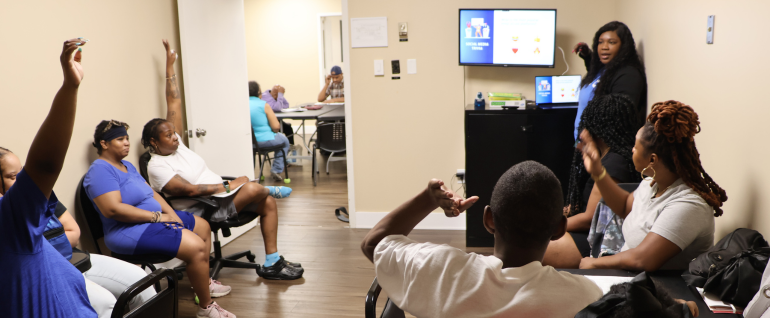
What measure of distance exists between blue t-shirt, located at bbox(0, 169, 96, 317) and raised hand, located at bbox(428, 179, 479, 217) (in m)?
0.82

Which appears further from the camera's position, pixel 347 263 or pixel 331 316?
pixel 347 263

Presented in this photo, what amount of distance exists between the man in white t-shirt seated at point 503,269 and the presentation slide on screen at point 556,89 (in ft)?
8.84

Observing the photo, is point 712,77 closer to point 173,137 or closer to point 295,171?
point 173,137

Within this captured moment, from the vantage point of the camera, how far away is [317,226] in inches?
167

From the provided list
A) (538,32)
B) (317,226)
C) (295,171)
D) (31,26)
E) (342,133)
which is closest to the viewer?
(31,26)

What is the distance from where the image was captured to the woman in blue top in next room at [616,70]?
298 centimetres

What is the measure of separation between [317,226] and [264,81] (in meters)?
5.61

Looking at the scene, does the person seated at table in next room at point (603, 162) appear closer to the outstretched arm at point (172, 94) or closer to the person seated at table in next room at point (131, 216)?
the person seated at table in next room at point (131, 216)

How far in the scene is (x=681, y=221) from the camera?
170 centimetres

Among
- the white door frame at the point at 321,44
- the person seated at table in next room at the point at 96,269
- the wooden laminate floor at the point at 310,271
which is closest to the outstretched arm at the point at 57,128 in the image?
the person seated at table in next room at the point at 96,269

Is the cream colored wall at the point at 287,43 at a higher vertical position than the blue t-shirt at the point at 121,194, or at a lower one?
higher

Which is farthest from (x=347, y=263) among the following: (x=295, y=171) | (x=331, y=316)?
(x=295, y=171)

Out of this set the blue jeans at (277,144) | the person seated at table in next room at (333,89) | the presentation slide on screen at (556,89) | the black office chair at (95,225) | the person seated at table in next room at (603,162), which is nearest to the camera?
the person seated at table in next room at (603,162)

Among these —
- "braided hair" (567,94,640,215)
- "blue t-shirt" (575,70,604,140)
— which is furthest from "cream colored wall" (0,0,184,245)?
"blue t-shirt" (575,70,604,140)
